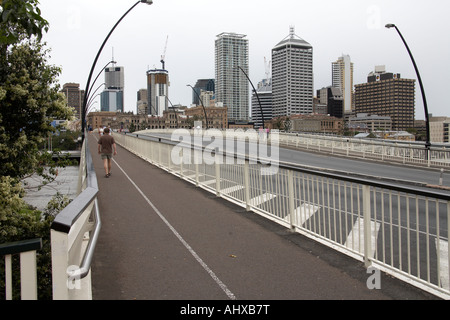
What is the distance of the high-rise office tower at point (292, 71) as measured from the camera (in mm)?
163125

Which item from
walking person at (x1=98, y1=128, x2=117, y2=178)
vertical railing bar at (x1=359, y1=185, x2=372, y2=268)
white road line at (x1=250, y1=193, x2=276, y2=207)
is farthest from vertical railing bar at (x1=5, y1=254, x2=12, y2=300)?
walking person at (x1=98, y1=128, x2=117, y2=178)

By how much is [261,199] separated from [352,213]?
3.54m

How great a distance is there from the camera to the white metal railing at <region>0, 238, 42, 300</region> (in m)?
3.12

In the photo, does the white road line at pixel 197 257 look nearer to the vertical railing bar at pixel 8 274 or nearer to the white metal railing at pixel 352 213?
the white metal railing at pixel 352 213

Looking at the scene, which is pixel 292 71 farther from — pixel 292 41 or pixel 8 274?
pixel 8 274

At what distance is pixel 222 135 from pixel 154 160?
3216 cm

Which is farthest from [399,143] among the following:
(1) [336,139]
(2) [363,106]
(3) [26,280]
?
(2) [363,106]

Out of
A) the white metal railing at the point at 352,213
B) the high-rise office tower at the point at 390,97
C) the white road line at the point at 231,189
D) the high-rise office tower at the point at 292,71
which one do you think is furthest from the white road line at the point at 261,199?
the high-rise office tower at the point at 390,97

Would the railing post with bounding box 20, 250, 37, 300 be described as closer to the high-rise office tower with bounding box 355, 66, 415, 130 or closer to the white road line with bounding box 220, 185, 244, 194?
the white road line with bounding box 220, 185, 244, 194

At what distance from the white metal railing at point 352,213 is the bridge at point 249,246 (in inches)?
1.1
